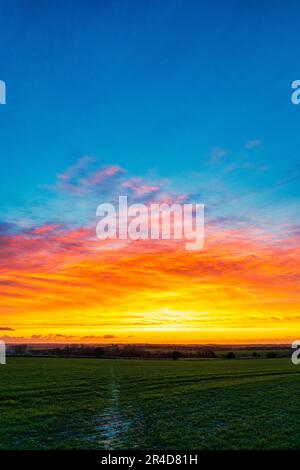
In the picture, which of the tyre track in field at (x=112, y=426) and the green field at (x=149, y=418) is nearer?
the tyre track in field at (x=112, y=426)

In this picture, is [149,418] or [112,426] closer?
[112,426]

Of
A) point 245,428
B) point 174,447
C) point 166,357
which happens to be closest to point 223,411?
point 245,428

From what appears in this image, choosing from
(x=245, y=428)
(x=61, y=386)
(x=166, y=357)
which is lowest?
(x=166, y=357)

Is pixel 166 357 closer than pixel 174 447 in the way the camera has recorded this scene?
No

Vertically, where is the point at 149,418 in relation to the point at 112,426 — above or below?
below

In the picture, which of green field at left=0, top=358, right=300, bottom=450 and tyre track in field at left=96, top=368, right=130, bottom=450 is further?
green field at left=0, top=358, right=300, bottom=450
